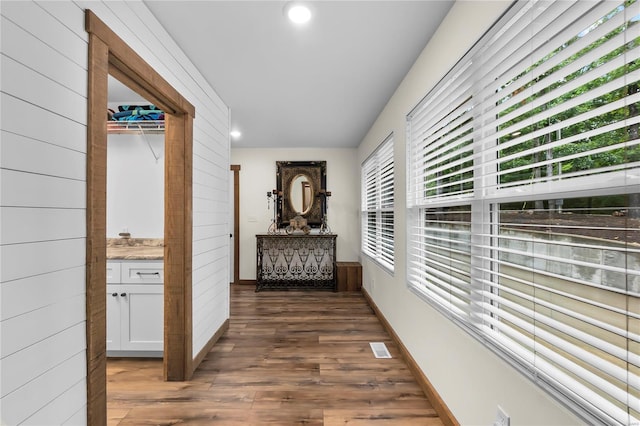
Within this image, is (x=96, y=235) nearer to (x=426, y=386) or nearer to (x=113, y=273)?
(x=113, y=273)

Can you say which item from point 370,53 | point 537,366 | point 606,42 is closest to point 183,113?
point 370,53

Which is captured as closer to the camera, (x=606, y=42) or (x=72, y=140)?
(x=606, y=42)

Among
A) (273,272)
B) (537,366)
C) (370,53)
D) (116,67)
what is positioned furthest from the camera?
(273,272)

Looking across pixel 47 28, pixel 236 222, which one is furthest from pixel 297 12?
pixel 236 222

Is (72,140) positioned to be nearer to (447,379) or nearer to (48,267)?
(48,267)

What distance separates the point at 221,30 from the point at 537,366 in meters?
2.34

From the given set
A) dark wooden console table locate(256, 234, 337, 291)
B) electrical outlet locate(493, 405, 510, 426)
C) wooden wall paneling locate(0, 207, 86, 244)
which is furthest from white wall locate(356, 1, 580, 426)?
dark wooden console table locate(256, 234, 337, 291)

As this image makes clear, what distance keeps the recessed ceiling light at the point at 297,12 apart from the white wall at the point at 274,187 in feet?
11.5

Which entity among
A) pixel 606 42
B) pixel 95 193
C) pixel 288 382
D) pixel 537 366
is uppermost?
pixel 606 42

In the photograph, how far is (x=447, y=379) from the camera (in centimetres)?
172

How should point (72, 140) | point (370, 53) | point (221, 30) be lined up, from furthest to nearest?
point (370, 53) → point (221, 30) → point (72, 140)

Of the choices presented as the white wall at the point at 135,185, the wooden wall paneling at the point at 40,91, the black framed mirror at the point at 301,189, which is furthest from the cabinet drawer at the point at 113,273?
the black framed mirror at the point at 301,189

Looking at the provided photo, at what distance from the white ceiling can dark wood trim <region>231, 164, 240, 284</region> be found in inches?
76.2

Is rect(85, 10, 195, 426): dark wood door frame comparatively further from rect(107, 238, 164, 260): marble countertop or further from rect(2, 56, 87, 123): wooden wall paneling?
rect(107, 238, 164, 260): marble countertop
